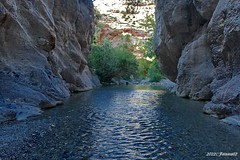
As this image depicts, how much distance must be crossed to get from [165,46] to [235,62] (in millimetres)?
16582

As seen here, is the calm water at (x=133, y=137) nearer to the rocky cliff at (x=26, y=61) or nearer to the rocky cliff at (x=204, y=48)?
the rocky cliff at (x=26, y=61)

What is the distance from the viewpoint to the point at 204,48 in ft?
73.7

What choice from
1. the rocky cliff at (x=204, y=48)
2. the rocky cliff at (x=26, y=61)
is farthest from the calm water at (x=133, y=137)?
the rocky cliff at (x=204, y=48)

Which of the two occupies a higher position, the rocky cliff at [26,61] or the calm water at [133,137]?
the rocky cliff at [26,61]

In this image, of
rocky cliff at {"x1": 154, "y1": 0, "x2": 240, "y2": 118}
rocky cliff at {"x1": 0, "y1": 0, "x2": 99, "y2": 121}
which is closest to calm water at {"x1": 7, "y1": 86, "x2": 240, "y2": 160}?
rocky cliff at {"x1": 0, "y1": 0, "x2": 99, "y2": 121}

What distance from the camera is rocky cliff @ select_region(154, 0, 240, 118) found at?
1452 cm

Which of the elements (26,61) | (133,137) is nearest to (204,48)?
(26,61)

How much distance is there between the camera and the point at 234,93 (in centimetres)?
1309

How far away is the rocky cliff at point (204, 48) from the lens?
572 inches

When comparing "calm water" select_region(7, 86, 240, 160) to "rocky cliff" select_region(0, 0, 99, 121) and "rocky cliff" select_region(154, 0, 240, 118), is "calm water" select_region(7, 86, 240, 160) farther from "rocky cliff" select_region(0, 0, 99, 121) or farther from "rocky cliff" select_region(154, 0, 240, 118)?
"rocky cliff" select_region(154, 0, 240, 118)

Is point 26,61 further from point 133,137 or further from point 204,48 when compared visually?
point 204,48

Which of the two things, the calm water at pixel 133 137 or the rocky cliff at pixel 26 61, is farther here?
the rocky cliff at pixel 26 61

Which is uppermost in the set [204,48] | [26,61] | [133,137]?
[204,48]

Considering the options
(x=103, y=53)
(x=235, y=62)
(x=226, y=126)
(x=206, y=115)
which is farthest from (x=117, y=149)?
(x=103, y=53)
